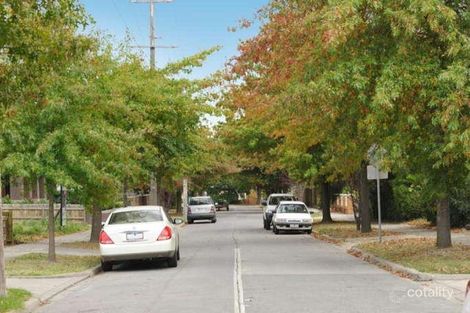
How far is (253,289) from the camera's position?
13227mm

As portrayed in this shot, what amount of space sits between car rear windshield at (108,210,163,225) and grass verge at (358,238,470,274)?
583 cm

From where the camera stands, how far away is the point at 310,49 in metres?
17.8

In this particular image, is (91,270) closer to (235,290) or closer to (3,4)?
(235,290)

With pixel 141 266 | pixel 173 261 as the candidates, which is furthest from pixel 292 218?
pixel 173 261

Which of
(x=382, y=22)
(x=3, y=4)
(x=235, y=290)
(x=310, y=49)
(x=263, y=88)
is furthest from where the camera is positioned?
(x=263, y=88)

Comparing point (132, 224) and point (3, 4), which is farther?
point (132, 224)

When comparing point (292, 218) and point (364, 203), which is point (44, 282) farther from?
point (292, 218)

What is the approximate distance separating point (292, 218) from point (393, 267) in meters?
16.2

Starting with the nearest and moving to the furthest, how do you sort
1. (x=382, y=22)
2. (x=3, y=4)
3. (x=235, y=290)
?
1. (x=3, y=4)
2. (x=235, y=290)
3. (x=382, y=22)

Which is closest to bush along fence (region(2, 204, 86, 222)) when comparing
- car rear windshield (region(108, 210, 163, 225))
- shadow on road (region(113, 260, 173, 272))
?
shadow on road (region(113, 260, 173, 272))

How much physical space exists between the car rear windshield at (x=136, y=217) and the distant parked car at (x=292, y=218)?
588 inches

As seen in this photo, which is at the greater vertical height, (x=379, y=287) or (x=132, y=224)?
(x=132, y=224)

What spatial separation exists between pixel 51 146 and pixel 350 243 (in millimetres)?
12346

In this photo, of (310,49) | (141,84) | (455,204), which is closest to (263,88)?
(141,84)
